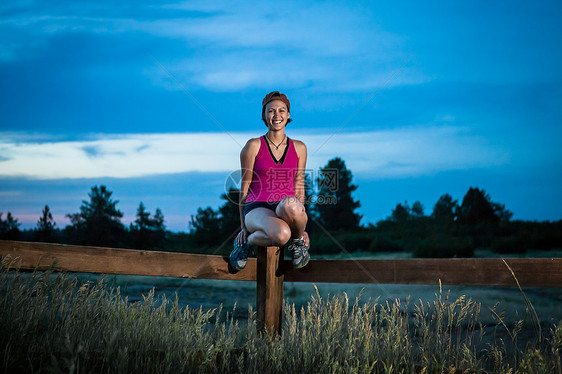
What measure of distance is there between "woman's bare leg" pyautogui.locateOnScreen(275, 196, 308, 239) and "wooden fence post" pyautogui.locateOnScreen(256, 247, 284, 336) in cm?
36

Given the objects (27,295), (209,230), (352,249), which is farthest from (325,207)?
(27,295)

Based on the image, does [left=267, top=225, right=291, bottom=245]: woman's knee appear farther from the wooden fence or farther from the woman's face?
the woman's face

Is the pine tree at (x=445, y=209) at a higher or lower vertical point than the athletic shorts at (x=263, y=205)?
higher

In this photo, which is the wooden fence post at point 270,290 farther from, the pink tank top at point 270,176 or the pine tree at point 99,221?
the pine tree at point 99,221

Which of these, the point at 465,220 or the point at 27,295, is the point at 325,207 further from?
the point at 27,295

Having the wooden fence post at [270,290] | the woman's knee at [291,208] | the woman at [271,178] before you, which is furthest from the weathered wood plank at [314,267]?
the woman's knee at [291,208]

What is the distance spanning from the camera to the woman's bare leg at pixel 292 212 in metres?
4.52

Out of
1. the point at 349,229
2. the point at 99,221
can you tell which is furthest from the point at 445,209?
the point at 99,221

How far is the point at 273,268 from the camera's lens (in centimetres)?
485

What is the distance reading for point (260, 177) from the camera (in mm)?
4930

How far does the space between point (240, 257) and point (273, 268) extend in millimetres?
324

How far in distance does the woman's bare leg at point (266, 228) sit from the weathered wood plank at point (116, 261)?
0.40m

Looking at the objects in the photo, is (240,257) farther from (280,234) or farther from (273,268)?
(280,234)

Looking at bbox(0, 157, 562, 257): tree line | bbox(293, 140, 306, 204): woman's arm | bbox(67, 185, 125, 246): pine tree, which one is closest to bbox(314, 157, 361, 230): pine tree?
bbox(0, 157, 562, 257): tree line
